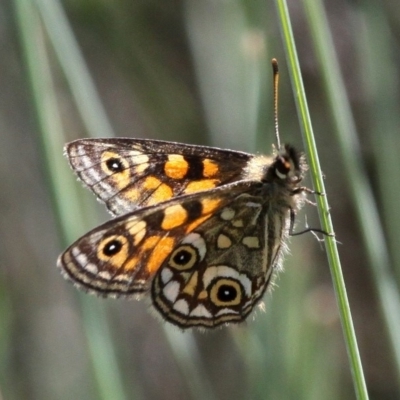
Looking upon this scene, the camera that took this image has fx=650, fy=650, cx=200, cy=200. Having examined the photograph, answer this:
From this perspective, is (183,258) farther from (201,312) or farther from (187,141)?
(187,141)

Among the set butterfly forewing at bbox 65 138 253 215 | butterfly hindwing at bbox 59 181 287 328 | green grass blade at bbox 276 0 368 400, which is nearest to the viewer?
green grass blade at bbox 276 0 368 400

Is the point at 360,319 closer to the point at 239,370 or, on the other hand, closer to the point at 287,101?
the point at 239,370

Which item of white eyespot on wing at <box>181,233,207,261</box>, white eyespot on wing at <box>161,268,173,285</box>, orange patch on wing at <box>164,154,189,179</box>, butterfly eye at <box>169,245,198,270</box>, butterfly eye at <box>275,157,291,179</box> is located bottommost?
white eyespot on wing at <box>161,268,173,285</box>

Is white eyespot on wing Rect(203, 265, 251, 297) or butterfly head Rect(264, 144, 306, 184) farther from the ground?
butterfly head Rect(264, 144, 306, 184)

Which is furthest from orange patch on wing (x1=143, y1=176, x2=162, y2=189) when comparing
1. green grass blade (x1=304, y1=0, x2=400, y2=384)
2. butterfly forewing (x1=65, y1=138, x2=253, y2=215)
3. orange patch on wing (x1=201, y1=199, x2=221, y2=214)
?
green grass blade (x1=304, y1=0, x2=400, y2=384)

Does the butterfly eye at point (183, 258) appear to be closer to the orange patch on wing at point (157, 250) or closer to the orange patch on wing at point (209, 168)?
the orange patch on wing at point (157, 250)

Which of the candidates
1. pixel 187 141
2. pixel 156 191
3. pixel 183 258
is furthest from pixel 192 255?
pixel 187 141

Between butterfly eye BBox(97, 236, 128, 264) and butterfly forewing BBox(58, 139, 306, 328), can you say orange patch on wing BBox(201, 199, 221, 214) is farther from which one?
butterfly eye BBox(97, 236, 128, 264)

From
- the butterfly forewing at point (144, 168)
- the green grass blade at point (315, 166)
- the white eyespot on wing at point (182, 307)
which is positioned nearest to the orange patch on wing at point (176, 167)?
the butterfly forewing at point (144, 168)
